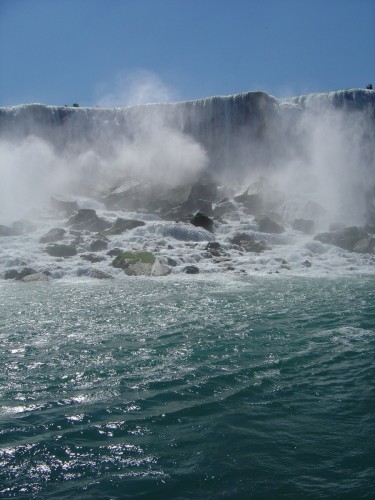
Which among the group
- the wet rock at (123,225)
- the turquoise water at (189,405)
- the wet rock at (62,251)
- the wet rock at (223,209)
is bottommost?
the turquoise water at (189,405)

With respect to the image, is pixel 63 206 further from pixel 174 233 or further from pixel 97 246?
pixel 174 233

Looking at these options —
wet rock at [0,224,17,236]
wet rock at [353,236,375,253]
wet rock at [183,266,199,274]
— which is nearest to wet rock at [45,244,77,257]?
wet rock at [0,224,17,236]

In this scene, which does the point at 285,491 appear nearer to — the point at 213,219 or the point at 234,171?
the point at 213,219

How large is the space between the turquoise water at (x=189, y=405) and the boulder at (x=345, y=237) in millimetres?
16270

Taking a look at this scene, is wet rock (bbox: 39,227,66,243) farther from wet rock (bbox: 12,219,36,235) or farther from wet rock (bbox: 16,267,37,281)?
wet rock (bbox: 16,267,37,281)

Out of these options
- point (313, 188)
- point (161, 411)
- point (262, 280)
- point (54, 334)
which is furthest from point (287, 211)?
point (161, 411)

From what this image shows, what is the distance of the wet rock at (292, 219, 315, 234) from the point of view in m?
33.6

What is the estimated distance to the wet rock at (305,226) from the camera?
33.6m

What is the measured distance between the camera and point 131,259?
25391 mm

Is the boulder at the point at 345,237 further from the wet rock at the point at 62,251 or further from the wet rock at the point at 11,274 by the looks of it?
the wet rock at the point at 11,274

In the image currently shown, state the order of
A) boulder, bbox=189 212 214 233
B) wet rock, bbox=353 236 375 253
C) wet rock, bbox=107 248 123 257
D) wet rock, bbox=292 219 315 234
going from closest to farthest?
wet rock, bbox=107 248 123 257
wet rock, bbox=353 236 375 253
boulder, bbox=189 212 214 233
wet rock, bbox=292 219 315 234

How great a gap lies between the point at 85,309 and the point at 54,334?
11.2 feet

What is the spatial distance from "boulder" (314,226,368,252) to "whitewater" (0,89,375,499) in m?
0.14

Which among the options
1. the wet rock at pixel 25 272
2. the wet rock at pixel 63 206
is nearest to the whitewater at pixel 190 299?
the wet rock at pixel 63 206
